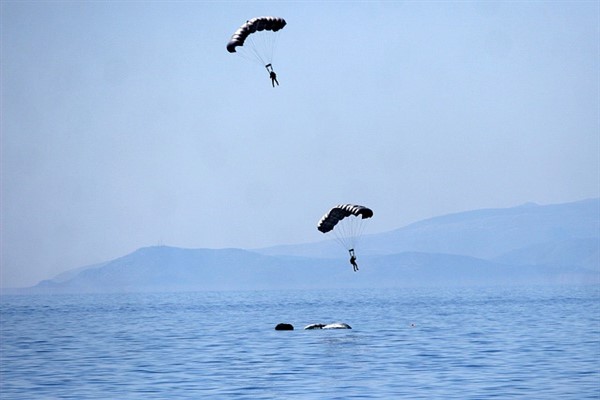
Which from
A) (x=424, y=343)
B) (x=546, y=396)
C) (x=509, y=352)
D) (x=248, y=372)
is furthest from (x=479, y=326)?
(x=546, y=396)

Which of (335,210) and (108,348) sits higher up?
(335,210)

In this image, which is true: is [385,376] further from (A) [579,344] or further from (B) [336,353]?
(A) [579,344]

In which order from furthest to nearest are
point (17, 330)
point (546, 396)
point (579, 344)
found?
point (17, 330)
point (579, 344)
point (546, 396)

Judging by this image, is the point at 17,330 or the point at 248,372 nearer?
the point at 248,372

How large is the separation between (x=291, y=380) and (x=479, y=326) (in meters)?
45.3

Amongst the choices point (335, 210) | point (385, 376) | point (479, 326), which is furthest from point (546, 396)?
point (479, 326)

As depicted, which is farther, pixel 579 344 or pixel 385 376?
pixel 579 344

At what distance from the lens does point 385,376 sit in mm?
53031

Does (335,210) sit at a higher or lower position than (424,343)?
higher

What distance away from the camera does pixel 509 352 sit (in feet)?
214

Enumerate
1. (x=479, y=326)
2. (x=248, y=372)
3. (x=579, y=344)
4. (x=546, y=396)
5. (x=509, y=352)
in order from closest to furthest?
(x=546, y=396) → (x=248, y=372) → (x=509, y=352) → (x=579, y=344) → (x=479, y=326)

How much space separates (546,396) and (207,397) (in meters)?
14.1

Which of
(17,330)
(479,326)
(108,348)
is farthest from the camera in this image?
(17,330)

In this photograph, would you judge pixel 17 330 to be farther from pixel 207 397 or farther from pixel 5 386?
pixel 207 397
